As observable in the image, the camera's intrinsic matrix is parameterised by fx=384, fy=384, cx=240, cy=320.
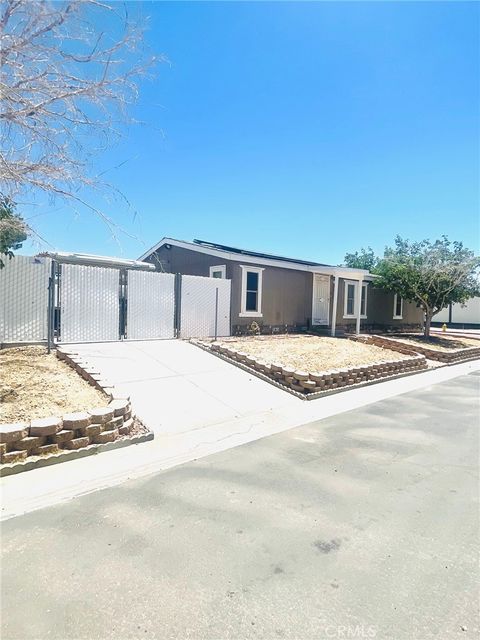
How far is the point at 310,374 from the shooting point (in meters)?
7.78

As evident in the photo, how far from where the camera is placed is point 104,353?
8.44 m

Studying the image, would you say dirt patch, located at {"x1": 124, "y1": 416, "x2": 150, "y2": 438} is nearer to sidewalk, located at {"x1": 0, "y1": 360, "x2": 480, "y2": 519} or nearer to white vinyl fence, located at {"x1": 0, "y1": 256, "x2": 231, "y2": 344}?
sidewalk, located at {"x1": 0, "y1": 360, "x2": 480, "y2": 519}

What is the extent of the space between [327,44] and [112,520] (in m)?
10.2

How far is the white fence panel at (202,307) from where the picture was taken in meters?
11.4

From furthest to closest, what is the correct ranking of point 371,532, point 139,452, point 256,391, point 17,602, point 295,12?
point 256,391 < point 295,12 < point 139,452 < point 371,532 < point 17,602

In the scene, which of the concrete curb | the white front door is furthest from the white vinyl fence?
the white front door

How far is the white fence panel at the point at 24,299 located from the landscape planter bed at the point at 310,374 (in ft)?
12.9

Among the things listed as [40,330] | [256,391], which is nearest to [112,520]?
[256,391]

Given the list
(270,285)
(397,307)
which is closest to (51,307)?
(270,285)

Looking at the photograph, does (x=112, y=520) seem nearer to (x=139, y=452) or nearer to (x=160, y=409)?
(x=139, y=452)

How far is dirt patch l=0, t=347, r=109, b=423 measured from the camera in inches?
186

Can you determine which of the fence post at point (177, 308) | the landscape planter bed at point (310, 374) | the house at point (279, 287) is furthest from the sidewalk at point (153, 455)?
the house at point (279, 287)

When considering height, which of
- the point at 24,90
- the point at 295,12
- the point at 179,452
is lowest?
the point at 179,452
